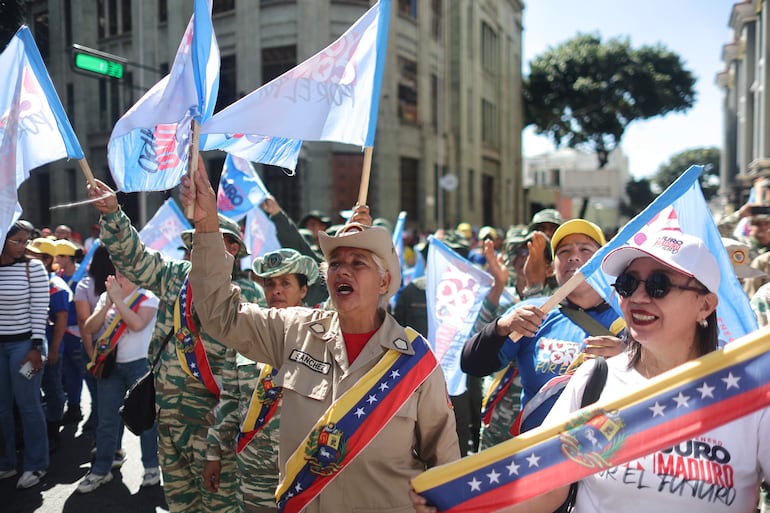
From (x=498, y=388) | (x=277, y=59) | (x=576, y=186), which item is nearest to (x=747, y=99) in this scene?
(x=576, y=186)

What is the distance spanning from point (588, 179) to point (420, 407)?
107 ft

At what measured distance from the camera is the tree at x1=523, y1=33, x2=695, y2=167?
131 ft

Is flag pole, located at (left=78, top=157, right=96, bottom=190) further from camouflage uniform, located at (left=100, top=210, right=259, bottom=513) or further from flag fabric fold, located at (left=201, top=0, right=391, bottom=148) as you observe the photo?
camouflage uniform, located at (left=100, top=210, right=259, bottom=513)

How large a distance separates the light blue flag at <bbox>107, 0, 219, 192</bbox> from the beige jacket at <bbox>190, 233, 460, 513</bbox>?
75 cm

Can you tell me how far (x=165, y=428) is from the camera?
3.79 metres

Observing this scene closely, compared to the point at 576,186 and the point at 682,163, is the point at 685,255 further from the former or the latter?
the point at 682,163

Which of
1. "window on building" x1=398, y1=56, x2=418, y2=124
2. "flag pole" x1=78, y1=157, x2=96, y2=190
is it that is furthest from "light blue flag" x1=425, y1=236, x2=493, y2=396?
"window on building" x1=398, y1=56, x2=418, y2=124

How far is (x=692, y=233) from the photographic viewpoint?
2771 mm

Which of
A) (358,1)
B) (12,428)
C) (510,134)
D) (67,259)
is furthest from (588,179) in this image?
(12,428)

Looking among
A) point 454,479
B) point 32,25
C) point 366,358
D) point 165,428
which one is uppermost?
point 32,25

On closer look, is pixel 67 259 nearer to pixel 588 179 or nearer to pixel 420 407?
pixel 420 407

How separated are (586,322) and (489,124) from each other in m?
32.9

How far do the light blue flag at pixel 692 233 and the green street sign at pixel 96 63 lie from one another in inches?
254

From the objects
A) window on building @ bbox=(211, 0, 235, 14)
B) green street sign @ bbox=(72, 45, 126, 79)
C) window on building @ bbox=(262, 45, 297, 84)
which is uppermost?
window on building @ bbox=(211, 0, 235, 14)
